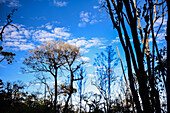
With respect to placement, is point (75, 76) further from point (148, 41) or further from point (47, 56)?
point (148, 41)

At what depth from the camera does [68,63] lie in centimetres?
1638

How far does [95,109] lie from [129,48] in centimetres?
571

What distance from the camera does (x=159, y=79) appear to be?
3529 millimetres

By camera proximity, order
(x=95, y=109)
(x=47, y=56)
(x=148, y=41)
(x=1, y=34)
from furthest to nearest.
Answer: (x=47, y=56)
(x=1, y=34)
(x=95, y=109)
(x=148, y=41)

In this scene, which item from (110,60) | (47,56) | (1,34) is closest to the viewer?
(1,34)

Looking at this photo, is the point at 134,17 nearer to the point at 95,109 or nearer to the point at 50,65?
the point at 95,109

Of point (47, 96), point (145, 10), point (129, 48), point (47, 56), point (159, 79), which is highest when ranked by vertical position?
point (47, 56)

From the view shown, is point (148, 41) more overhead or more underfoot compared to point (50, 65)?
more underfoot

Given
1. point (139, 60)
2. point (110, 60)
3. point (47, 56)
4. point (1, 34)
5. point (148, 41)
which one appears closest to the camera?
point (139, 60)

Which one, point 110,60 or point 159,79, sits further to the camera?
point 110,60

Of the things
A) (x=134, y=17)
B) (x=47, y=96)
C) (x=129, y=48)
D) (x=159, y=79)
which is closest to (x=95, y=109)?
A: (x=159, y=79)

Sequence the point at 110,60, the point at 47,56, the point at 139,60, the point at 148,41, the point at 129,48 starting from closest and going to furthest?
the point at 139,60, the point at 129,48, the point at 148,41, the point at 110,60, the point at 47,56

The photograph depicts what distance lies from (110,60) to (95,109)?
774 centimetres

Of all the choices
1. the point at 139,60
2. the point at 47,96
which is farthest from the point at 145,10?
the point at 47,96
